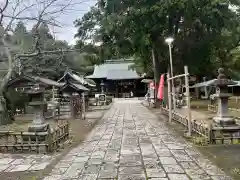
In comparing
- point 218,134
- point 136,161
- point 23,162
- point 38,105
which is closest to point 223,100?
point 218,134

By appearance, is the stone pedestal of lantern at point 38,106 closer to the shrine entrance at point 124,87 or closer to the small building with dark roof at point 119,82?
the small building with dark roof at point 119,82

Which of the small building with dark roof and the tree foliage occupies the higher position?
the tree foliage

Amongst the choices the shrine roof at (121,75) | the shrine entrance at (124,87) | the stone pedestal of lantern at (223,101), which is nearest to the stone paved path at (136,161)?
the stone pedestal of lantern at (223,101)

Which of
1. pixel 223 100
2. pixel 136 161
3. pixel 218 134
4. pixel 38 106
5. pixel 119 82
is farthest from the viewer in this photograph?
pixel 119 82

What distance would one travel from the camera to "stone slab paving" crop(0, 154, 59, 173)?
721 cm

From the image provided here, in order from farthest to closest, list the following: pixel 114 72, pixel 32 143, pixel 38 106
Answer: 1. pixel 114 72
2. pixel 38 106
3. pixel 32 143

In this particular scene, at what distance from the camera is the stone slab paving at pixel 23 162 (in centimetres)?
721

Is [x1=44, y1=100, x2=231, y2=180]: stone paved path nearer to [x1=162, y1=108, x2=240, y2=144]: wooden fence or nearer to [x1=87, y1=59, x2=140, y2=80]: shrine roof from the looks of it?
[x1=162, y1=108, x2=240, y2=144]: wooden fence

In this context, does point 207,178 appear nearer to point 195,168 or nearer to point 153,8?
point 195,168

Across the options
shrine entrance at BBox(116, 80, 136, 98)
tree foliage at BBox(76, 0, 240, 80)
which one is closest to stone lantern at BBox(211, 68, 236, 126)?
tree foliage at BBox(76, 0, 240, 80)

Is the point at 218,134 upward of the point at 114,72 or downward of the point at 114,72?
downward

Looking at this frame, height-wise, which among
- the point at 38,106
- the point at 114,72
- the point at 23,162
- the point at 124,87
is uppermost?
the point at 114,72

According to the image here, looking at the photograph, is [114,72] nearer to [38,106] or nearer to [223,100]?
[38,106]

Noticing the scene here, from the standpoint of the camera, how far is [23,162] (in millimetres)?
7836
